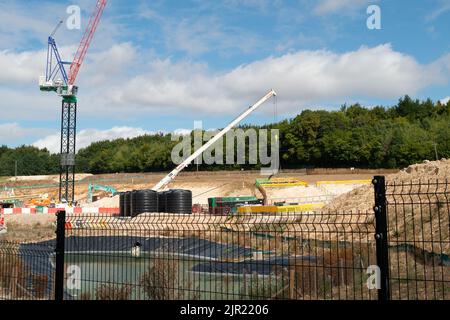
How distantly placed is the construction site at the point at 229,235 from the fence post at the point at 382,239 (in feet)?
0.05

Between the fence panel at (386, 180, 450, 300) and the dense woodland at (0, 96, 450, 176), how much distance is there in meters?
60.6

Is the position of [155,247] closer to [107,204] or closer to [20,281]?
[20,281]

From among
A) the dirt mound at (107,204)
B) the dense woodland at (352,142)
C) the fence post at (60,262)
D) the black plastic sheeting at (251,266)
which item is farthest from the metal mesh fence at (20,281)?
the dense woodland at (352,142)

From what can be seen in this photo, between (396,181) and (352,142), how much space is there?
55.9 metres

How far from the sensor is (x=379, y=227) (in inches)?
→ 210

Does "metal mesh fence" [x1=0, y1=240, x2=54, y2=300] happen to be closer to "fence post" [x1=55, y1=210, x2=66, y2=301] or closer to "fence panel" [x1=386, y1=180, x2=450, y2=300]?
"fence post" [x1=55, y1=210, x2=66, y2=301]

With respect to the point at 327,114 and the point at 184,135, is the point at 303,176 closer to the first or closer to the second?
the point at 327,114

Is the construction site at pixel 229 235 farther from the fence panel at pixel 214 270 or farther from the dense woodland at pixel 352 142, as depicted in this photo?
the dense woodland at pixel 352 142

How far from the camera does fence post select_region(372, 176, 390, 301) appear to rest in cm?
526

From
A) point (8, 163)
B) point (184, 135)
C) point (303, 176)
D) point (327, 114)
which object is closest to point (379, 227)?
point (303, 176)

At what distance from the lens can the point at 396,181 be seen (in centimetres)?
2750

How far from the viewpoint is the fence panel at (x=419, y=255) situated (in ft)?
20.9
